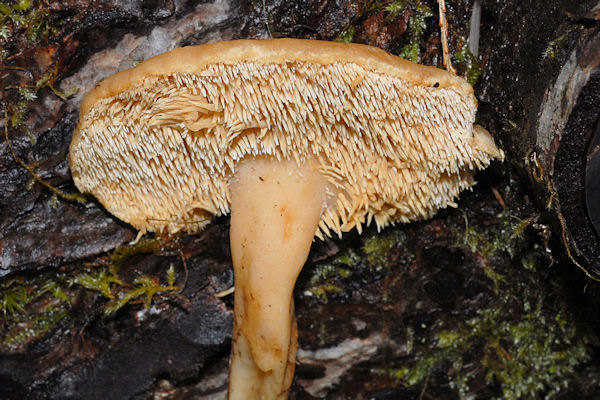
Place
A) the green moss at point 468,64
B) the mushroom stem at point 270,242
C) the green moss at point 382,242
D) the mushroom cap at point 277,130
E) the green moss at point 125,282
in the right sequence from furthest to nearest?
1. the green moss at point 382,242
2. the green moss at point 125,282
3. the green moss at point 468,64
4. the mushroom stem at point 270,242
5. the mushroom cap at point 277,130

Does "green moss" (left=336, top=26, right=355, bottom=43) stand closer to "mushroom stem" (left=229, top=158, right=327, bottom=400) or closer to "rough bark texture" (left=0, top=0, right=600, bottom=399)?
"rough bark texture" (left=0, top=0, right=600, bottom=399)

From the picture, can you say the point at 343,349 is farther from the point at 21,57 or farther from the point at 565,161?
the point at 21,57

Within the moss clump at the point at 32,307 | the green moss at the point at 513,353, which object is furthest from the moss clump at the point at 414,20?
the moss clump at the point at 32,307

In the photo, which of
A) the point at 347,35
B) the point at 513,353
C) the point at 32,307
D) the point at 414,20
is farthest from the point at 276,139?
the point at 513,353

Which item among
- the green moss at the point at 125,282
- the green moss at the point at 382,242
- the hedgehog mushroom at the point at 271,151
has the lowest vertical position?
the green moss at the point at 125,282

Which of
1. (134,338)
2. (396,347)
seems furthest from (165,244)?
(396,347)

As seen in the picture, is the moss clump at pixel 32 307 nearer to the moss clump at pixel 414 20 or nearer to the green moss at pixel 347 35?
the green moss at pixel 347 35

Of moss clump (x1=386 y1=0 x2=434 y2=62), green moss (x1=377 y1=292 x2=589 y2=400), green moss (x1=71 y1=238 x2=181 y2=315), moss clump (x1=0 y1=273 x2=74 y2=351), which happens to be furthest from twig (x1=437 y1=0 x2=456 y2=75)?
moss clump (x1=0 y1=273 x2=74 y2=351)
